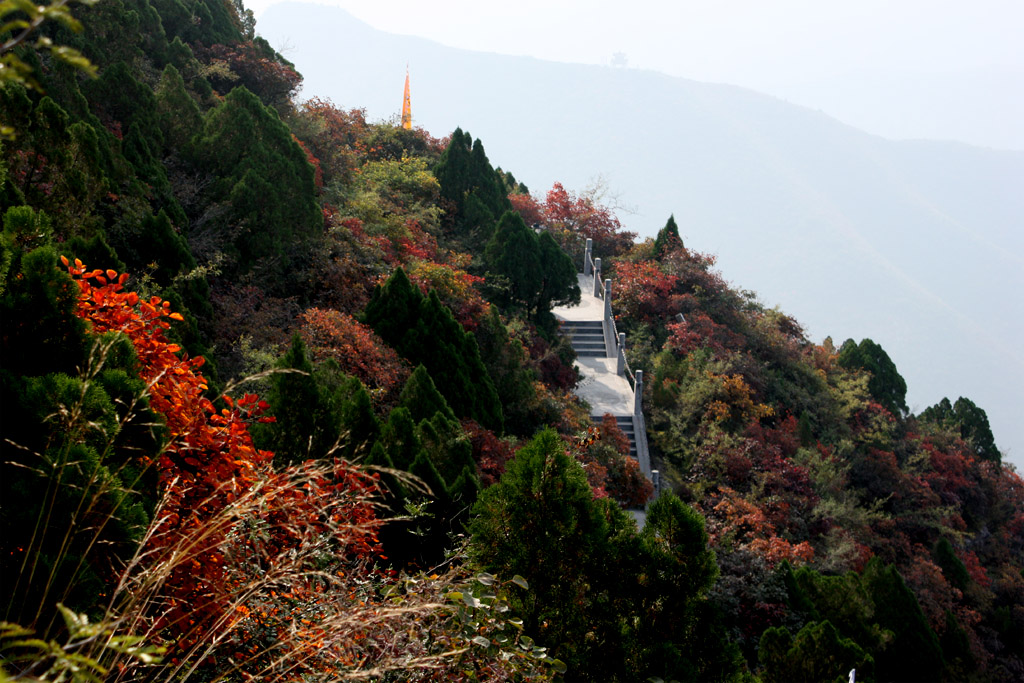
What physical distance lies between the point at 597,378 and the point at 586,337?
2.23 m

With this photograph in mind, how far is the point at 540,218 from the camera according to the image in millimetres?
27422

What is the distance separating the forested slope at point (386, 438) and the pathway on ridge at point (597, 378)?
2.58 ft

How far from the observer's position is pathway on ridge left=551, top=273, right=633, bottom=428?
59.0 ft

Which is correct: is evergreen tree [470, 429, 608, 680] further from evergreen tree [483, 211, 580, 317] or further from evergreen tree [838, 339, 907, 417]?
evergreen tree [838, 339, 907, 417]

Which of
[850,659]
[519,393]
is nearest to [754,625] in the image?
[850,659]

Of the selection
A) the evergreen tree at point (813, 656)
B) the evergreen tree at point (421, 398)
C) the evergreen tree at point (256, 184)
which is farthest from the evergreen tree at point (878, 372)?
the evergreen tree at point (421, 398)

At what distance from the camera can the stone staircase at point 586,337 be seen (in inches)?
834

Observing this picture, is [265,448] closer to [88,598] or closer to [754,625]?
[88,598]

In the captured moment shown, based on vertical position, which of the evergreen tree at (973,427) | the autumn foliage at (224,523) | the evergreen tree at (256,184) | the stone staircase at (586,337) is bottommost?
the evergreen tree at (973,427)

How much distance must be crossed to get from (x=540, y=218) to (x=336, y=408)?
20397 mm

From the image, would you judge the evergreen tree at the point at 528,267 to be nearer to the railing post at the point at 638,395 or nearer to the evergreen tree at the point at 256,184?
the railing post at the point at 638,395

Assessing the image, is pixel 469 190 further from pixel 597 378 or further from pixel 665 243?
pixel 597 378

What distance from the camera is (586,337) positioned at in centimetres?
2166

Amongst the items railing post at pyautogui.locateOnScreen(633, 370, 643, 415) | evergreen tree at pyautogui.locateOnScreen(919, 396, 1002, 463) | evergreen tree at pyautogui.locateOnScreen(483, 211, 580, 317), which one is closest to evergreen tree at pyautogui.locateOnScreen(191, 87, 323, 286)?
evergreen tree at pyautogui.locateOnScreen(483, 211, 580, 317)
